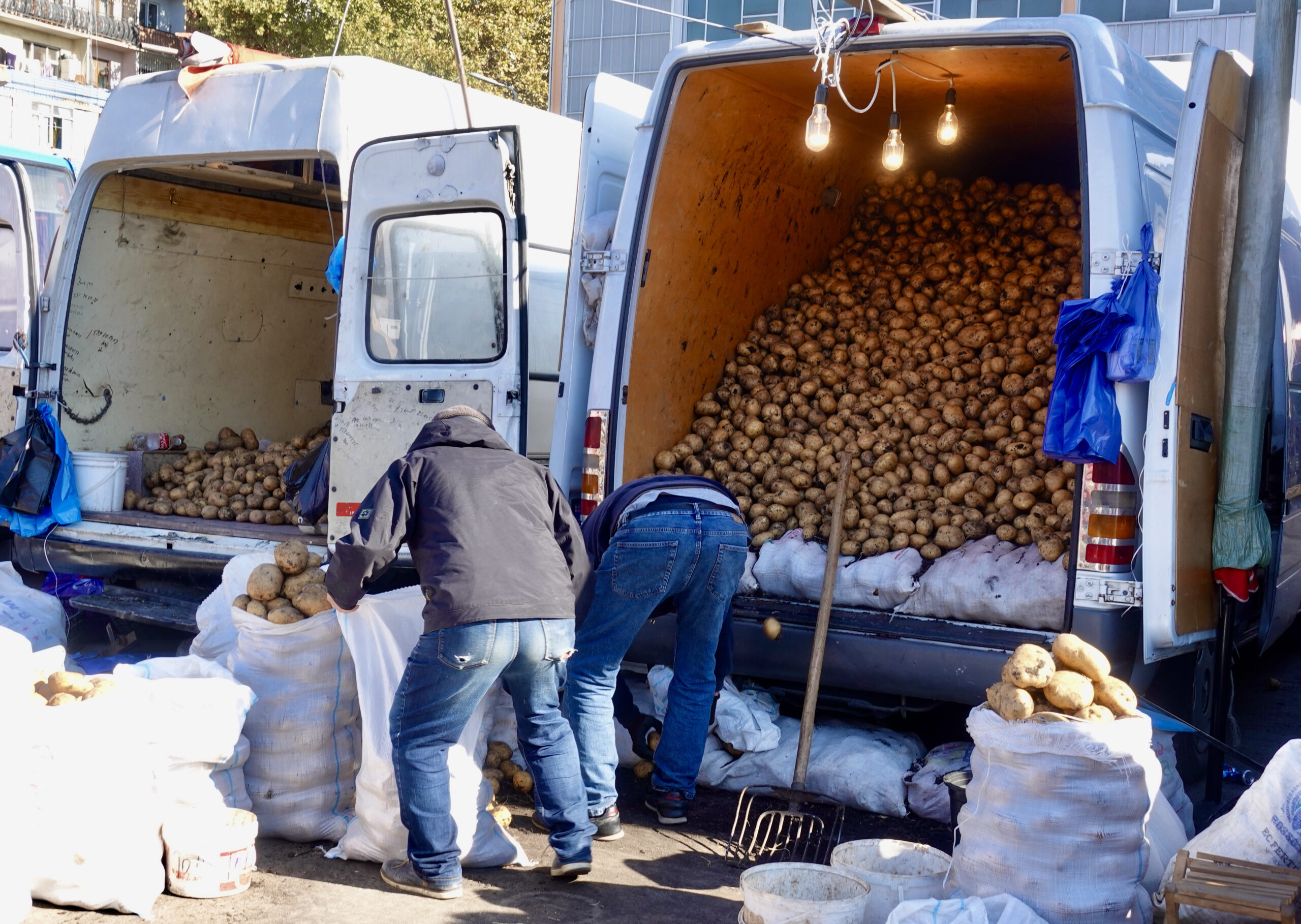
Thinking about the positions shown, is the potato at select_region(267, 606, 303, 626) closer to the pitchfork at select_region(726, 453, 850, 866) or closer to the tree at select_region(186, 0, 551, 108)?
the pitchfork at select_region(726, 453, 850, 866)

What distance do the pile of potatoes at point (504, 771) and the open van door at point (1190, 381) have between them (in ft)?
7.57

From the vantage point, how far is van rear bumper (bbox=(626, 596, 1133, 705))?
4.46 metres

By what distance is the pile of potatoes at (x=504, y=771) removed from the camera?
4.95 metres

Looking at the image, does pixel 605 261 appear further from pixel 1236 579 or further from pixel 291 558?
pixel 1236 579

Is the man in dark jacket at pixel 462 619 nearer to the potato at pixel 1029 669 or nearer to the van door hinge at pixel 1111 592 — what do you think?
the potato at pixel 1029 669

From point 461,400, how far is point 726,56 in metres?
1.80

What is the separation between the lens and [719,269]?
239 inches

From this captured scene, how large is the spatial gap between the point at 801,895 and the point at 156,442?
17.6 ft

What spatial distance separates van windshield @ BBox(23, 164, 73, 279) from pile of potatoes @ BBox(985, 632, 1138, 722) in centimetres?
900

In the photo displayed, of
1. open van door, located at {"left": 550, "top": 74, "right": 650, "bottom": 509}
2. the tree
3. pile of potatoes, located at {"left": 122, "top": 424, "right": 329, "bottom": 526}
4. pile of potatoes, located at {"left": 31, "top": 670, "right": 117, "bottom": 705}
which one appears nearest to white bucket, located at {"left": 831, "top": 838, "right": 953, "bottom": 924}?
open van door, located at {"left": 550, "top": 74, "right": 650, "bottom": 509}

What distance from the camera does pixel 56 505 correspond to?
677 centimetres

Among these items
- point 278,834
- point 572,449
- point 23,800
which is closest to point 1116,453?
point 572,449

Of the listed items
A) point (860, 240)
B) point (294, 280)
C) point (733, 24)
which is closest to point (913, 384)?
point (860, 240)

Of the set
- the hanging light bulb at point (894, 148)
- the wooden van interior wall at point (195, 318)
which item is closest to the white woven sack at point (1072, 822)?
the hanging light bulb at point (894, 148)
